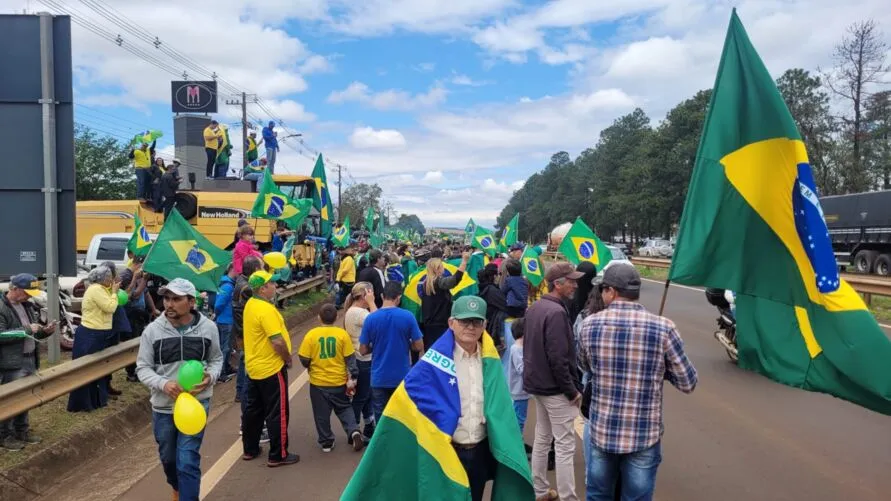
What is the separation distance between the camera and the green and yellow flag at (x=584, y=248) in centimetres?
945

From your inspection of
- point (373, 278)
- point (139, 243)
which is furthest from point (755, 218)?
point (139, 243)

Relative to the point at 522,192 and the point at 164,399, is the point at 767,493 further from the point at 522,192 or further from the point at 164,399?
the point at 522,192

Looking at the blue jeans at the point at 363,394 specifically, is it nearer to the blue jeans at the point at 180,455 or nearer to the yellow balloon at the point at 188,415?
the blue jeans at the point at 180,455

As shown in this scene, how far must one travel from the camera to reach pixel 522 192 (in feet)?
543

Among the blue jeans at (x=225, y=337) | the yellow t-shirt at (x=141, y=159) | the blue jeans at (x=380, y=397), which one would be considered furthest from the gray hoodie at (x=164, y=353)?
the yellow t-shirt at (x=141, y=159)

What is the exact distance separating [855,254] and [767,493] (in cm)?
2706

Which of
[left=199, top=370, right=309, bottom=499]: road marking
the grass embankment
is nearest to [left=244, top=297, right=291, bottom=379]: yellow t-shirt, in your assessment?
A: [left=199, top=370, right=309, bottom=499]: road marking

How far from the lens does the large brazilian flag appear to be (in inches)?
146

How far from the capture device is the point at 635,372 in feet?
11.4

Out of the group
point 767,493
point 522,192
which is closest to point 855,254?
point 767,493

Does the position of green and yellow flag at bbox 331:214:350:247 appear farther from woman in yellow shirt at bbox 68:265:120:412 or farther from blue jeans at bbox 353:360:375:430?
blue jeans at bbox 353:360:375:430

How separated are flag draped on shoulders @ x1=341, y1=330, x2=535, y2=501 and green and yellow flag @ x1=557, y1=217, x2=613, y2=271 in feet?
21.2

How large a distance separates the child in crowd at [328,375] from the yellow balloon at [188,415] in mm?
Answer: 1904

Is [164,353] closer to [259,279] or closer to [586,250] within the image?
[259,279]
